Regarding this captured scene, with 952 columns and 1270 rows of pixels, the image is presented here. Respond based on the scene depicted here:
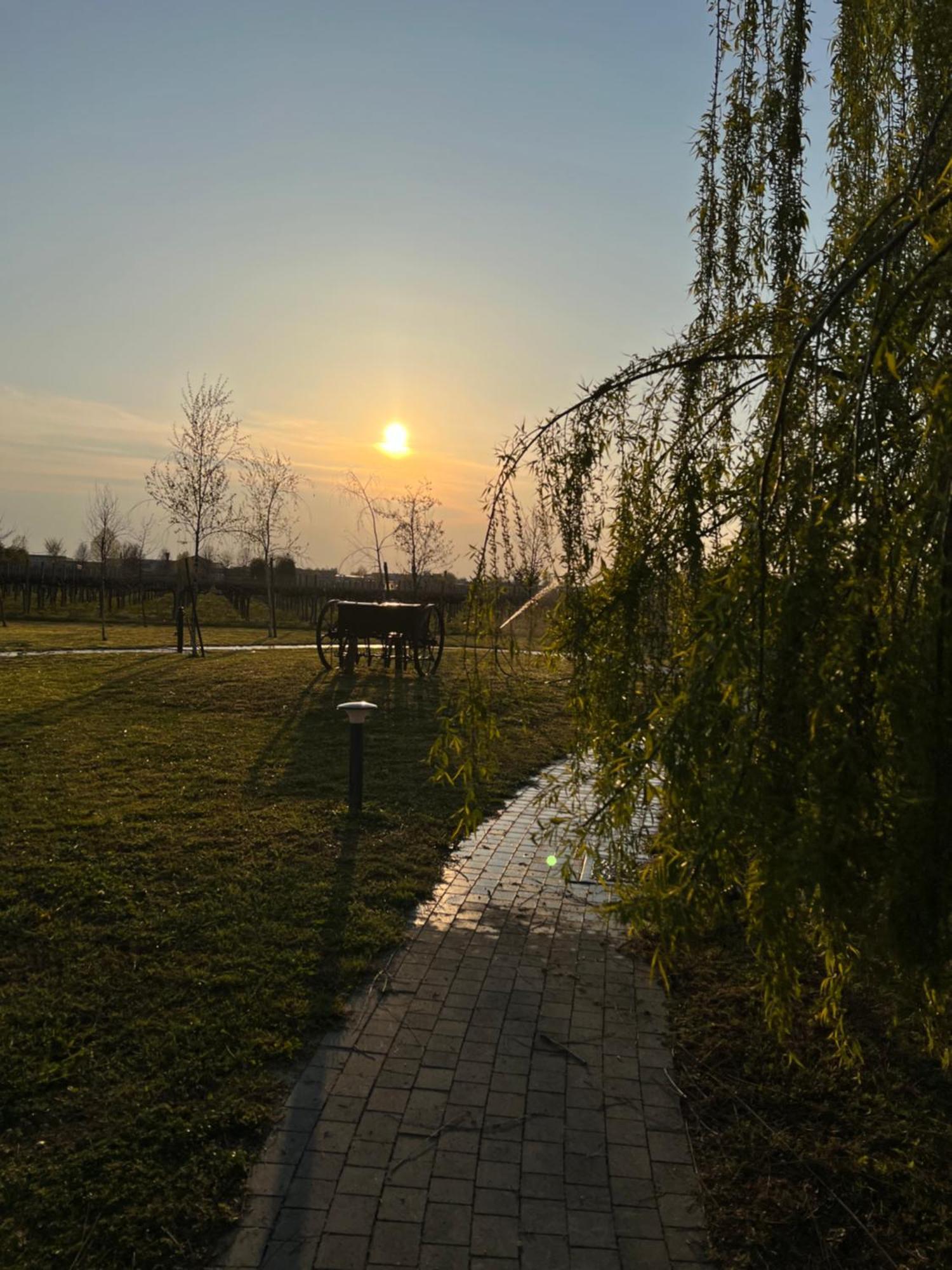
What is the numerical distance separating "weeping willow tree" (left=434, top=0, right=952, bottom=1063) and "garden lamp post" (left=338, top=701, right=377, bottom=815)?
12.4 feet

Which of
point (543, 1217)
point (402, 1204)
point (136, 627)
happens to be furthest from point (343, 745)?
point (136, 627)

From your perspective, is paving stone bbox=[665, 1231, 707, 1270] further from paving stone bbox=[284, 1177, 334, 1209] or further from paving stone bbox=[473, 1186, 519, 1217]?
paving stone bbox=[284, 1177, 334, 1209]

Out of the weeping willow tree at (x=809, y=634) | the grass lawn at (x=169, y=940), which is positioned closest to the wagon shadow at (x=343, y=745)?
the grass lawn at (x=169, y=940)

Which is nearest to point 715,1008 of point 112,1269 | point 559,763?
point 112,1269

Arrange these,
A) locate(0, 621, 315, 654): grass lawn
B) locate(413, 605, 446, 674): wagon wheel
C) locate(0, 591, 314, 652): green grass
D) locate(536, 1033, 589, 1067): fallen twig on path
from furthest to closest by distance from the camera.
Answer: locate(0, 591, 314, 652): green grass
locate(0, 621, 315, 654): grass lawn
locate(413, 605, 446, 674): wagon wheel
locate(536, 1033, 589, 1067): fallen twig on path

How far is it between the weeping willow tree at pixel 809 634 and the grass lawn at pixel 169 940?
2.59 ft

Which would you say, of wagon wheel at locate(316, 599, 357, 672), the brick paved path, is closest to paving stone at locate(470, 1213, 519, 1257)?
the brick paved path

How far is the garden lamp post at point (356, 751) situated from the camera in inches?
288

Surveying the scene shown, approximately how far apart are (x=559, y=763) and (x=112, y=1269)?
8.25 metres

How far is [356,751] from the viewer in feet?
24.4

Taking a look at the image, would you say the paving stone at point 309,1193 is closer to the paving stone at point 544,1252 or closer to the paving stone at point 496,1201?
the paving stone at point 496,1201

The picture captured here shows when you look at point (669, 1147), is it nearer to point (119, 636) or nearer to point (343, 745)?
point (343, 745)

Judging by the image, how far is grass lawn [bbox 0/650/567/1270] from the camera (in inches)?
118

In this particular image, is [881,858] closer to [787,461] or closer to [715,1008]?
[787,461]
